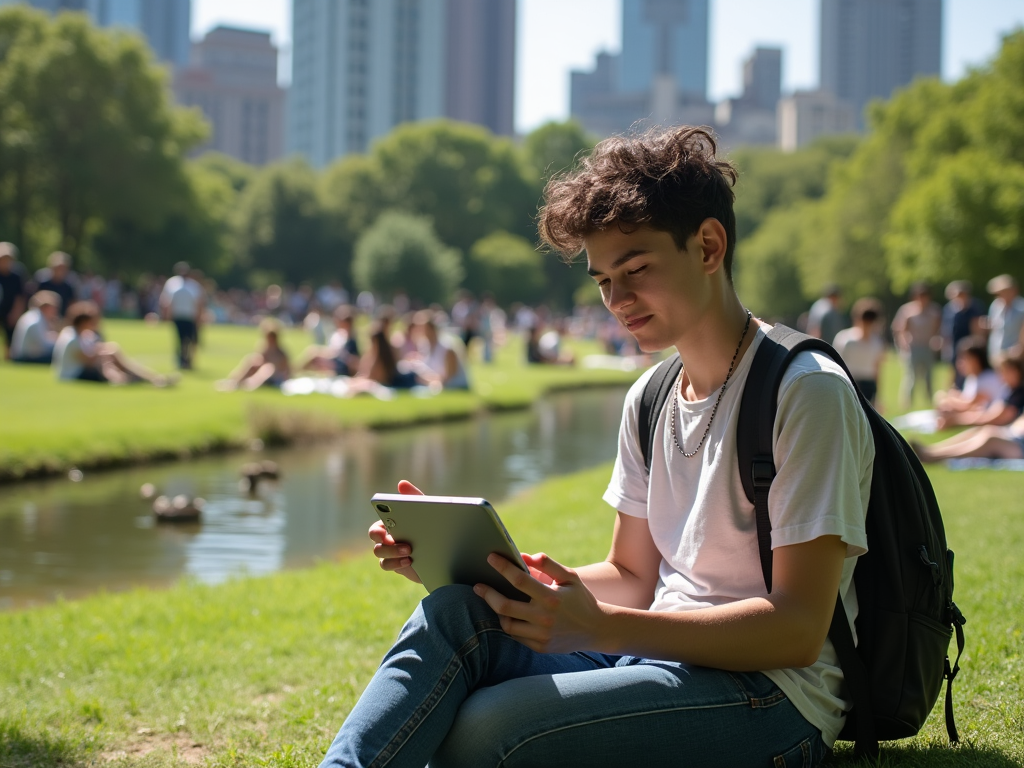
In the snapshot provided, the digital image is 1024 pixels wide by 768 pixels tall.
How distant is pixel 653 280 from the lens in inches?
109

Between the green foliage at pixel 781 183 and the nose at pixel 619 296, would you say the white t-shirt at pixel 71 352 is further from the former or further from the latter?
the green foliage at pixel 781 183

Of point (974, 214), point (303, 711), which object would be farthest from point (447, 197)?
point (303, 711)

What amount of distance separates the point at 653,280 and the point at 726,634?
87 cm

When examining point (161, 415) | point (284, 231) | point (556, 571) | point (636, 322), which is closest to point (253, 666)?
point (556, 571)

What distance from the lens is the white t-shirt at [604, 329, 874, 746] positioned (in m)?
2.52

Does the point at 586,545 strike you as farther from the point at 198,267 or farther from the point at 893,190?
the point at 198,267

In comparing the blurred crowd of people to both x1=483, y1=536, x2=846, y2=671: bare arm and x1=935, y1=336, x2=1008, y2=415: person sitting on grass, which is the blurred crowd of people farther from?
x1=483, y1=536, x2=846, y2=671: bare arm

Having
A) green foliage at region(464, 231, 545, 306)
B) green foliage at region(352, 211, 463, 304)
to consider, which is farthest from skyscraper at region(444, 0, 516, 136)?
green foliage at region(352, 211, 463, 304)

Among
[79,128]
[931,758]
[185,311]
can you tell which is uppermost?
[79,128]

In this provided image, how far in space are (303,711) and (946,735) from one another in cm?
219

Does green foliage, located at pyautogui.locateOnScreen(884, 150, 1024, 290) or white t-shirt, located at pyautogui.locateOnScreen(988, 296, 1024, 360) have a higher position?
green foliage, located at pyautogui.locateOnScreen(884, 150, 1024, 290)

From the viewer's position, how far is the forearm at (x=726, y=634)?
8.34 feet

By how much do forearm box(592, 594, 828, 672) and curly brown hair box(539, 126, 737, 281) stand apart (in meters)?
0.89

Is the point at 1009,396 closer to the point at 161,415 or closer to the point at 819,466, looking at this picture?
the point at 161,415
